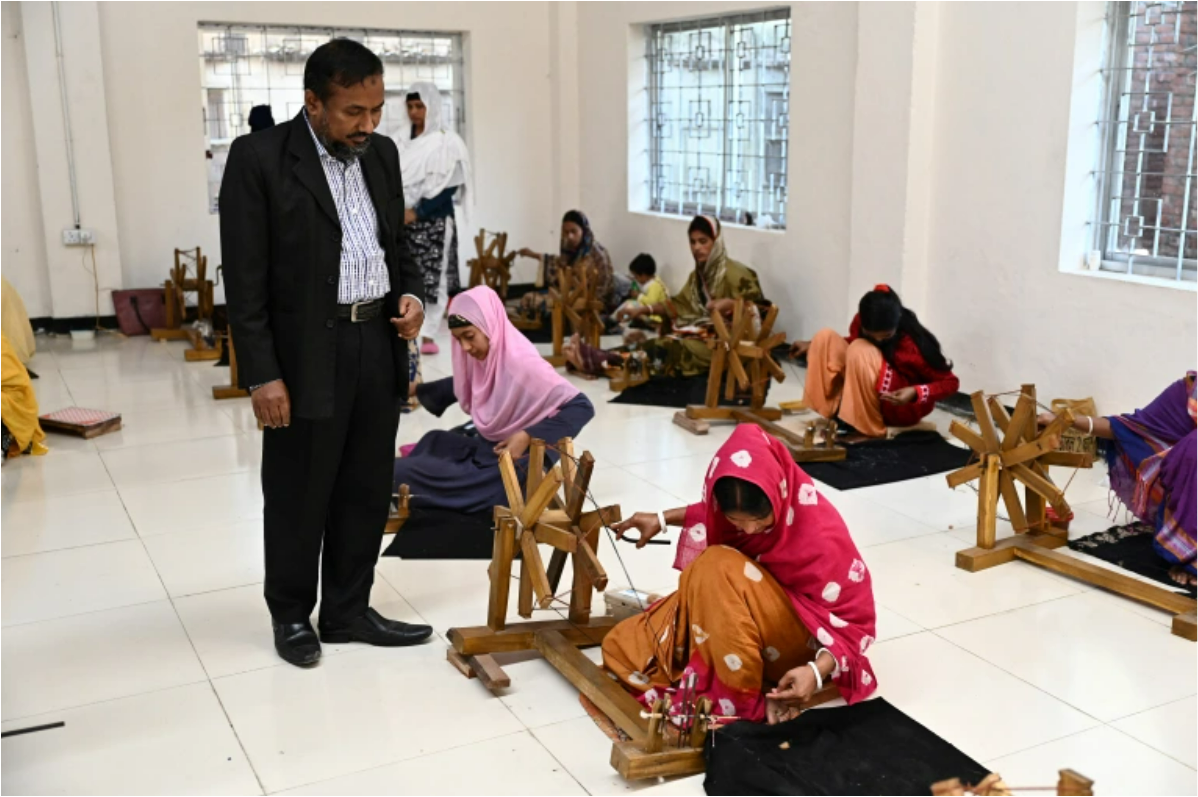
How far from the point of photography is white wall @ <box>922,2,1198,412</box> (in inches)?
194

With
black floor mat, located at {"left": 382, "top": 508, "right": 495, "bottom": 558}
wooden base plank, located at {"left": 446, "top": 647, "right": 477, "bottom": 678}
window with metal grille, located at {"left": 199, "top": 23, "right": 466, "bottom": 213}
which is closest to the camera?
wooden base plank, located at {"left": 446, "top": 647, "right": 477, "bottom": 678}

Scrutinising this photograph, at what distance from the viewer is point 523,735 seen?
2742 mm

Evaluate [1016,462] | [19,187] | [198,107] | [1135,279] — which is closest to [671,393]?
[1135,279]

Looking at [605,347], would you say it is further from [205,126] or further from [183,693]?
[183,693]

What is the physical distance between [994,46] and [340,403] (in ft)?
12.5

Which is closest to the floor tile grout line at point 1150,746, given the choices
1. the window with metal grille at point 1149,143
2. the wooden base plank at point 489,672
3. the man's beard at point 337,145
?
the wooden base plank at point 489,672

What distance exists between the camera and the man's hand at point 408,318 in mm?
2980

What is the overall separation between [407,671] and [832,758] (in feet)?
3.70

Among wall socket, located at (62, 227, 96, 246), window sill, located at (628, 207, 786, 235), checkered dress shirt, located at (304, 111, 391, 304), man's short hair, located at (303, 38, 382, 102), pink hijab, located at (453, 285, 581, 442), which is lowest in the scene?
pink hijab, located at (453, 285, 581, 442)

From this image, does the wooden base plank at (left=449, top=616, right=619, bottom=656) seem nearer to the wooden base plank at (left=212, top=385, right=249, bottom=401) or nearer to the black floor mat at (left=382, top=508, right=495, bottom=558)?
the black floor mat at (left=382, top=508, right=495, bottom=558)

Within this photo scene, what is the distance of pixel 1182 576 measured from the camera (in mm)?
3607

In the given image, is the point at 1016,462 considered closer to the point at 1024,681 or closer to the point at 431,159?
the point at 1024,681

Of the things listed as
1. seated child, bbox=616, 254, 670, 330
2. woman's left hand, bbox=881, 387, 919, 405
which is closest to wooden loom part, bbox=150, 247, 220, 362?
seated child, bbox=616, 254, 670, 330

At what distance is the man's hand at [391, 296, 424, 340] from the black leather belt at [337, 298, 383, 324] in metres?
0.06
